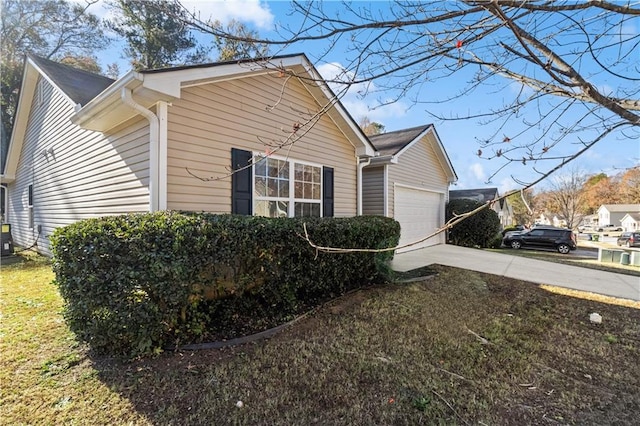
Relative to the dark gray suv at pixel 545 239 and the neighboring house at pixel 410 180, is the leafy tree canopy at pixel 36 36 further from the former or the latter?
the dark gray suv at pixel 545 239

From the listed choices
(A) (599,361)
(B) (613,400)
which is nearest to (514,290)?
(A) (599,361)

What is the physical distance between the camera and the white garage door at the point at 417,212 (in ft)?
36.5

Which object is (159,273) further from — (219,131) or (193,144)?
(219,131)

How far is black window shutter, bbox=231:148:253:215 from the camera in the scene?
562cm

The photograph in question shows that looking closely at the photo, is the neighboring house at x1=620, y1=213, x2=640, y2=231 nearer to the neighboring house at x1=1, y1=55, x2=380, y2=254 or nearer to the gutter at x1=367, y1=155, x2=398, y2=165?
the gutter at x1=367, y1=155, x2=398, y2=165

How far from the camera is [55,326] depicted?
13.4 feet

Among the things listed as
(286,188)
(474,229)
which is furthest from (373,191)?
(474,229)

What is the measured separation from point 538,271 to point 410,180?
16.3 feet

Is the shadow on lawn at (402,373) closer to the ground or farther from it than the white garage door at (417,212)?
closer to the ground

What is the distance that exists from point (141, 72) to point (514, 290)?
7679 mm

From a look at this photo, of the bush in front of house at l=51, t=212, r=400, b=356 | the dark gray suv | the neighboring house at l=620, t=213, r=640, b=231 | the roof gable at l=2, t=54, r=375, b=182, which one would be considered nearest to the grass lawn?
the bush in front of house at l=51, t=212, r=400, b=356

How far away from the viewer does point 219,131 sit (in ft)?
18.3

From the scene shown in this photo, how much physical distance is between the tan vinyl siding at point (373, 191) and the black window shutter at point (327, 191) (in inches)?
116

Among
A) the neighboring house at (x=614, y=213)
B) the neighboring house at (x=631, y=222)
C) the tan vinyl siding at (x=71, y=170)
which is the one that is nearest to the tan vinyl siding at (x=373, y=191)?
the tan vinyl siding at (x=71, y=170)
